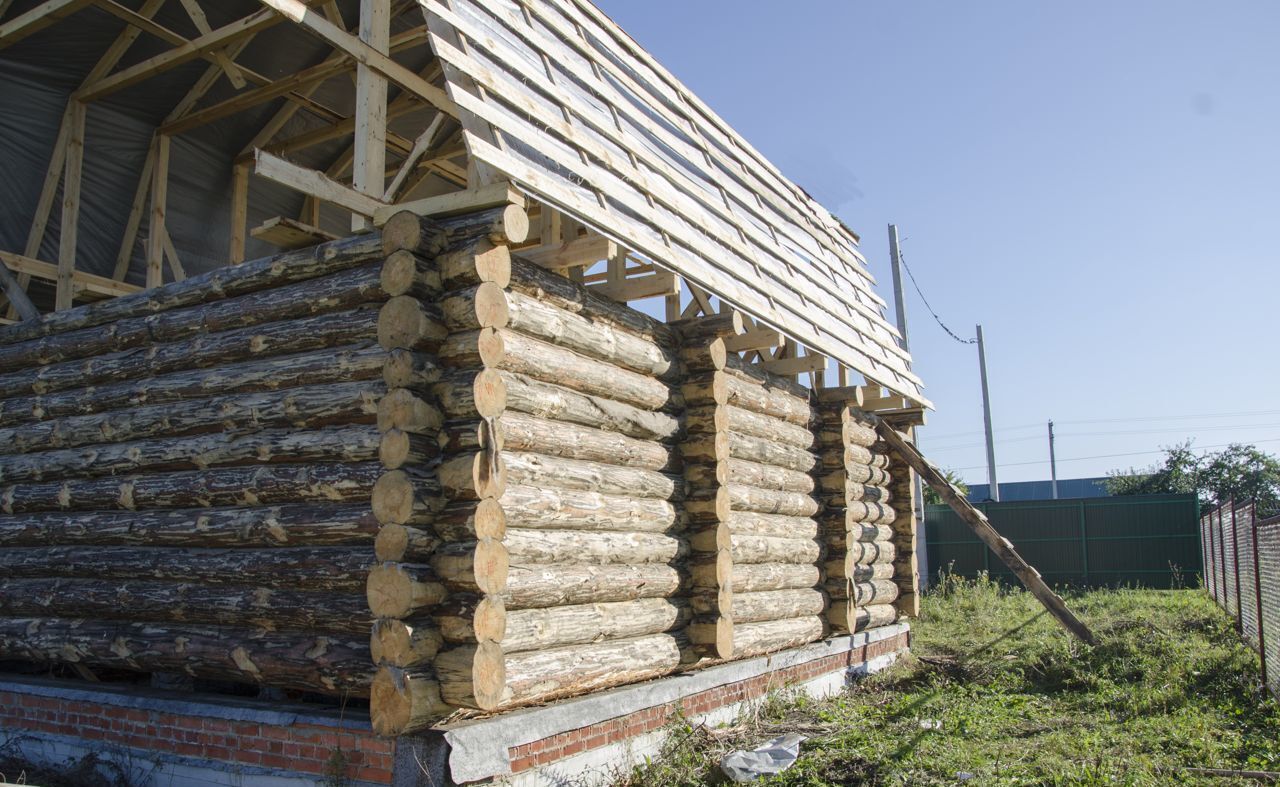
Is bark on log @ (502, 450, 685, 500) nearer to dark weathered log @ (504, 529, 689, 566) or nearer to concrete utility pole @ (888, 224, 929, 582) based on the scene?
dark weathered log @ (504, 529, 689, 566)

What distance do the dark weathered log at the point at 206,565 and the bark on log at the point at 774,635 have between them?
13.8 feet

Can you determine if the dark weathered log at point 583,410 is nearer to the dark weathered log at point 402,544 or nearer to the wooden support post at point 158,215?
the dark weathered log at point 402,544

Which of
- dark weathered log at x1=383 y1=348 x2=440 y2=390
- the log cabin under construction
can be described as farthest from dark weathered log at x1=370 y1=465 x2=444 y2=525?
dark weathered log at x1=383 y1=348 x2=440 y2=390

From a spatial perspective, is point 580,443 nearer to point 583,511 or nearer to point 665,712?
point 583,511

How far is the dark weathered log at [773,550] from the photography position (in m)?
9.51

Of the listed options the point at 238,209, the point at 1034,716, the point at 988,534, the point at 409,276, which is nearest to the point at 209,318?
the point at 409,276

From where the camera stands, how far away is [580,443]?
7.21 metres

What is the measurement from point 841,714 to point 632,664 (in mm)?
3003

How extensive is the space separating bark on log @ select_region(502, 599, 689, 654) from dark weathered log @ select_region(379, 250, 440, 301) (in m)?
2.12

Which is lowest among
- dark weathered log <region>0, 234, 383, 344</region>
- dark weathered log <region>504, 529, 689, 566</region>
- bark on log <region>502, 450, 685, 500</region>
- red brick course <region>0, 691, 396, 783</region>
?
red brick course <region>0, 691, 396, 783</region>

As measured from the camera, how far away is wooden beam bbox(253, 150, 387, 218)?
6367 mm

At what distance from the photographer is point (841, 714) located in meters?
9.58

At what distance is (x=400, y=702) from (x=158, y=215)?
7233mm

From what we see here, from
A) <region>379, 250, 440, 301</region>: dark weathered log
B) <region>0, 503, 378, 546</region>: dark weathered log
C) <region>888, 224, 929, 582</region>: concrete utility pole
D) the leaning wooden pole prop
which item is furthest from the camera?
<region>888, 224, 929, 582</region>: concrete utility pole
